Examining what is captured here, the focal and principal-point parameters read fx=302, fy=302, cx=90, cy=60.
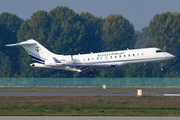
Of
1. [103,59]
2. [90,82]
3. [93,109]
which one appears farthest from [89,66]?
[90,82]

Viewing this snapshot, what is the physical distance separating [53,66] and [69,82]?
65.4 ft

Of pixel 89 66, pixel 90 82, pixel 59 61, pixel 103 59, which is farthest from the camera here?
pixel 90 82

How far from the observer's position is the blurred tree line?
8300 cm

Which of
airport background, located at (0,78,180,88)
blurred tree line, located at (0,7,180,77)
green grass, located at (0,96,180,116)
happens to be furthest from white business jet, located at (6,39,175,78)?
blurred tree line, located at (0,7,180,77)

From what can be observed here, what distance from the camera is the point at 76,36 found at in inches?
3703

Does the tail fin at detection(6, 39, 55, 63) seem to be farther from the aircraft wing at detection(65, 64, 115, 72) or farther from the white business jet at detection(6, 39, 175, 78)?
the aircraft wing at detection(65, 64, 115, 72)

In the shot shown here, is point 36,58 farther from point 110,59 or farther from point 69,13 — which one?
point 69,13

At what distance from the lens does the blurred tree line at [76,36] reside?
83000mm

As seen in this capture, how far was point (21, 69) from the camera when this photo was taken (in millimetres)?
88375

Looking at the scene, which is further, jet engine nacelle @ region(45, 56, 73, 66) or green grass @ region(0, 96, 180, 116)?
jet engine nacelle @ region(45, 56, 73, 66)

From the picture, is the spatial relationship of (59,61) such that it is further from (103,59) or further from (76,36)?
(76,36)

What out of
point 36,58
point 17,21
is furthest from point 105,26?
point 36,58

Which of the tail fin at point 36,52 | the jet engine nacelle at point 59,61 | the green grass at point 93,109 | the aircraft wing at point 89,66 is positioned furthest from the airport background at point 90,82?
the green grass at point 93,109

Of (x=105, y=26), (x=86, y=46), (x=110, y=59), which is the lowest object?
(x=110, y=59)
